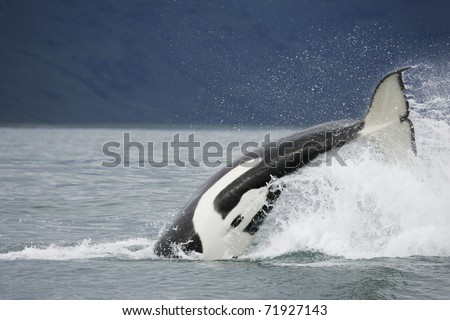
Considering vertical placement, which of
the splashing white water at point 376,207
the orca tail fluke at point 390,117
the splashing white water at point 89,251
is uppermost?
the orca tail fluke at point 390,117

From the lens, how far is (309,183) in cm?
1376

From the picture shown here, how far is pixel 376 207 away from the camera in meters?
15.4

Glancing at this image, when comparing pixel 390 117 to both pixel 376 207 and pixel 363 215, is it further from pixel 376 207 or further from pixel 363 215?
pixel 363 215

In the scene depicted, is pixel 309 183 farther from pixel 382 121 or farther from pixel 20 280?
pixel 20 280

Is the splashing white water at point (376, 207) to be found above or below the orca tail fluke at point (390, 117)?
below

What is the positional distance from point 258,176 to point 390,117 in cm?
234

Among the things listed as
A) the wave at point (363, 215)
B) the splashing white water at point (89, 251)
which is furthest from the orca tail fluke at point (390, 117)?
the splashing white water at point (89, 251)

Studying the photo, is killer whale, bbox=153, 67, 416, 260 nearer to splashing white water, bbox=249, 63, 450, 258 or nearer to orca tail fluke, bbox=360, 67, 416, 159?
orca tail fluke, bbox=360, 67, 416, 159

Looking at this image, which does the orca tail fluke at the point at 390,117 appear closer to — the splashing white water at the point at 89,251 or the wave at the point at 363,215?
the wave at the point at 363,215

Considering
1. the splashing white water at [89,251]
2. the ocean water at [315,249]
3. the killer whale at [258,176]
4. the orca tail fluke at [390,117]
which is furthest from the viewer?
the splashing white water at [89,251]

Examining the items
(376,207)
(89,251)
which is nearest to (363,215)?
(376,207)

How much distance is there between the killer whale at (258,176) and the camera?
487 inches

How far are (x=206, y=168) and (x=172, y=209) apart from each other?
1762 cm

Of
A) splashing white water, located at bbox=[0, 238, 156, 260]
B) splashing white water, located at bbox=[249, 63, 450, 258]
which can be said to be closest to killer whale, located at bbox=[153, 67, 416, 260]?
splashing white water, located at bbox=[249, 63, 450, 258]
